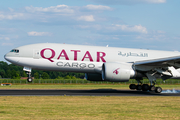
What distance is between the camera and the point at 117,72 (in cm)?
2558

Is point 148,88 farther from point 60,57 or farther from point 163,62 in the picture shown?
point 60,57

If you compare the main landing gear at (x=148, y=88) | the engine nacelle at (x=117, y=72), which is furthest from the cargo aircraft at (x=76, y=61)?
the engine nacelle at (x=117, y=72)

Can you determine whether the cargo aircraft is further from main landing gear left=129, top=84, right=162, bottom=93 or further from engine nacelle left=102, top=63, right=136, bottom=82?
engine nacelle left=102, top=63, right=136, bottom=82

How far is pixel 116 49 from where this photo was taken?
99.0ft

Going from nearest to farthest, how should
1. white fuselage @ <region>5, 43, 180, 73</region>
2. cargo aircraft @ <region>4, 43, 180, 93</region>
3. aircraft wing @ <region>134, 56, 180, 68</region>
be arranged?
aircraft wing @ <region>134, 56, 180, 68</region> → cargo aircraft @ <region>4, 43, 180, 93</region> → white fuselage @ <region>5, 43, 180, 73</region>

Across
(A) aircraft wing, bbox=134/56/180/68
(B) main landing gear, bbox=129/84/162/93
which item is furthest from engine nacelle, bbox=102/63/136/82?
(B) main landing gear, bbox=129/84/162/93

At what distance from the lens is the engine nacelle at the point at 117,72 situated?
83.6 feet

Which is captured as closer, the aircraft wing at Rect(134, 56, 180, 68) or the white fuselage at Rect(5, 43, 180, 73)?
the aircraft wing at Rect(134, 56, 180, 68)

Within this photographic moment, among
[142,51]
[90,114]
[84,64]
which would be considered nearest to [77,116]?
[90,114]

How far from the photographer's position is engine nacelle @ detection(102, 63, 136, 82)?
25469 millimetres

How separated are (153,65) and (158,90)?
2844 millimetres

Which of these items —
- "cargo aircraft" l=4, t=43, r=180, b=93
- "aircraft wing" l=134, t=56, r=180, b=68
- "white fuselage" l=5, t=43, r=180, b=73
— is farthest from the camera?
"white fuselage" l=5, t=43, r=180, b=73

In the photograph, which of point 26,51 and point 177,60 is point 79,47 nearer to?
point 26,51

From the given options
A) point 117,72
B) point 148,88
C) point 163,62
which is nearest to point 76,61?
point 117,72
